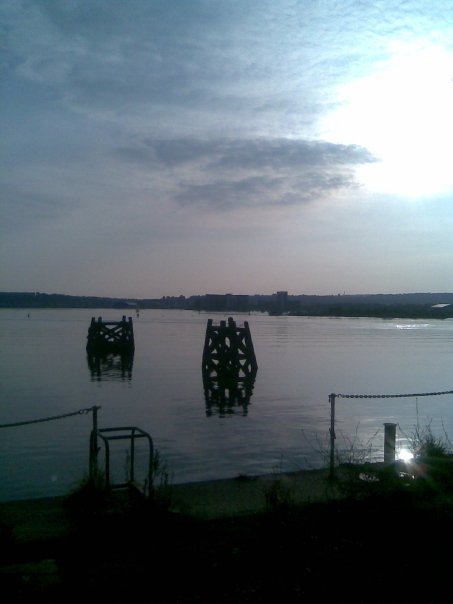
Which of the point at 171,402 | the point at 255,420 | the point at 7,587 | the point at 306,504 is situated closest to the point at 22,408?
the point at 171,402

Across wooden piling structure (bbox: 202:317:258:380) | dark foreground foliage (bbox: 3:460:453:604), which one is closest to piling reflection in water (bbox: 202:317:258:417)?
wooden piling structure (bbox: 202:317:258:380)

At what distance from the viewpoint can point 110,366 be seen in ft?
147

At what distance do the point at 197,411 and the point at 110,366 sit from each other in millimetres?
20595

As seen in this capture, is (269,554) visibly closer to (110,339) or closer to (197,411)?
(197,411)

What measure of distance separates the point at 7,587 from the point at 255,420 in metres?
18.2

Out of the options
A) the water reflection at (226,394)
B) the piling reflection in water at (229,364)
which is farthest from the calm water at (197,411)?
the piling reflection in water at (229,364)

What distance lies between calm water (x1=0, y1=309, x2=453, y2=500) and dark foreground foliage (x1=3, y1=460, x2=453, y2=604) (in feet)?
18.3

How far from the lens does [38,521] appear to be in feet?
25.8

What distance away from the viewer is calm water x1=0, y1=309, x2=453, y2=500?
15203 mm

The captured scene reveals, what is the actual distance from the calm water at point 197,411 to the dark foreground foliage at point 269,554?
558cm

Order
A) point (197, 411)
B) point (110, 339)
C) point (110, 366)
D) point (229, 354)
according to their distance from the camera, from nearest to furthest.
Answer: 1. point (197, 411)
2. point (229, 354)
3. point (110, 366)
4. point (110, 339)

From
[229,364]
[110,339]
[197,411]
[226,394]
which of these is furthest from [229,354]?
[110,339]

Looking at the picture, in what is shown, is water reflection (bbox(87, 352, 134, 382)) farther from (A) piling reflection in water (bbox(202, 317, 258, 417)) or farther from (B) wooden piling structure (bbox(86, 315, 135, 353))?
(A) piling reflection in water (bbox(202, 317, 258, 417))

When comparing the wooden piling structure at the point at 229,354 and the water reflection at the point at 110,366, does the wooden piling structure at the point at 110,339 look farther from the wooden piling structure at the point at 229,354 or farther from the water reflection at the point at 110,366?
the wooden piling structure at the point at 229,354
